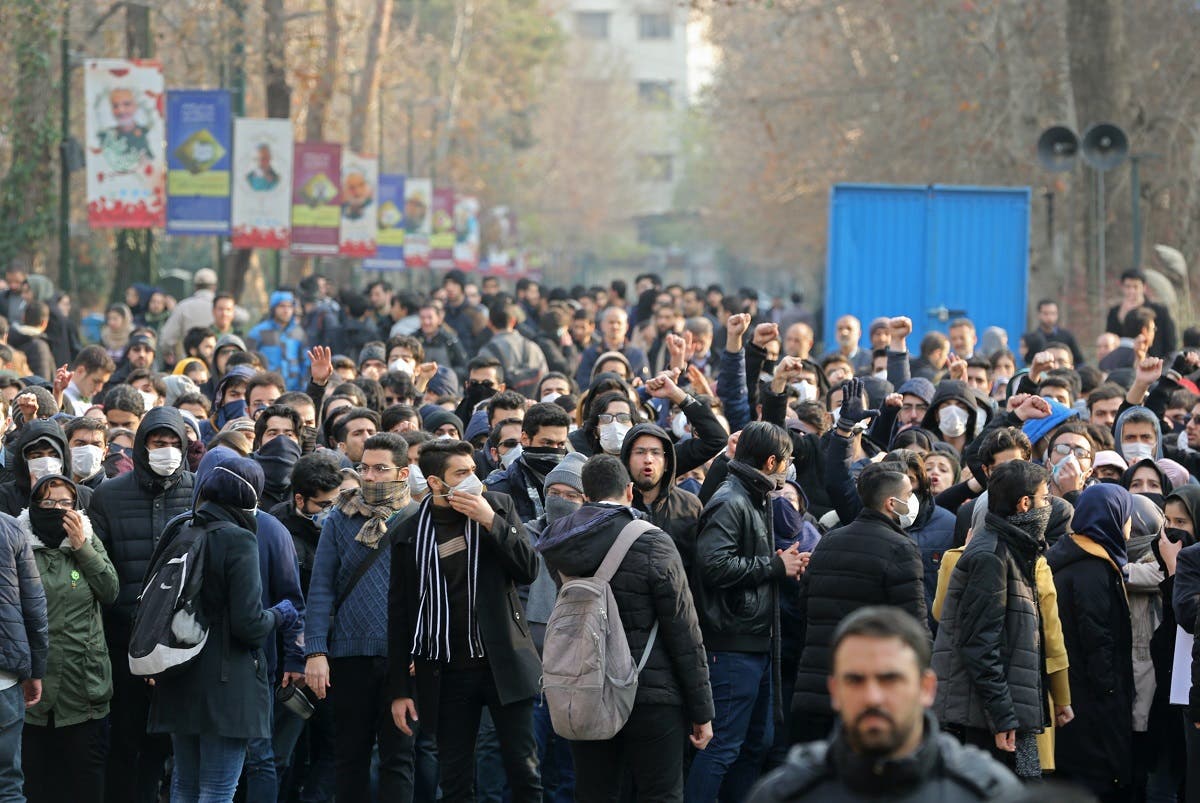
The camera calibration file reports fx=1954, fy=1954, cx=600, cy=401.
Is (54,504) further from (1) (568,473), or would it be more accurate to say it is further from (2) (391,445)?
(1) (568,473)

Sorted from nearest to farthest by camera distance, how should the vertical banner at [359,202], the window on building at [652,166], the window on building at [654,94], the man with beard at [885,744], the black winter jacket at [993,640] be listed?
the man with beard at [885,744] < the black winter jacket at [993,640] < the vertical banner at [359,202] < the window on building at [652,166] < the window on building at [654,94]

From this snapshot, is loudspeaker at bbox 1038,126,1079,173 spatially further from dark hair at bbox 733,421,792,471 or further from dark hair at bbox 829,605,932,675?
dark hair at bbox 829,605,932,675

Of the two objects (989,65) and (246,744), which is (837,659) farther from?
(989,65)

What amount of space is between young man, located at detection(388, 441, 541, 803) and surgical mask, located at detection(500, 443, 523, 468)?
5.89 ft

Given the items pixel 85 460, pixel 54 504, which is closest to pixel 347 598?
pixel 54 504

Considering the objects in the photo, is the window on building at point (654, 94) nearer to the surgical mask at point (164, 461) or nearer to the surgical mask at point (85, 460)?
the surgical mask at point (85, 460)

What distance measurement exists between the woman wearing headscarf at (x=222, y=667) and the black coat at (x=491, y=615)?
20.7 inches

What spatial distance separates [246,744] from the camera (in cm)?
759

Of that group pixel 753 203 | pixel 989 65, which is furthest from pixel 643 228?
pixel 989 65

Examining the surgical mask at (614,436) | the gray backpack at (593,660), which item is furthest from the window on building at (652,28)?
the gray backpack at (593,660)

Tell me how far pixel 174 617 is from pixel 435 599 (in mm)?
973

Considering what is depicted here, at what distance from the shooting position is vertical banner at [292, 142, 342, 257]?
27062 millimetres

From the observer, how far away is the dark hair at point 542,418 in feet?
28.1

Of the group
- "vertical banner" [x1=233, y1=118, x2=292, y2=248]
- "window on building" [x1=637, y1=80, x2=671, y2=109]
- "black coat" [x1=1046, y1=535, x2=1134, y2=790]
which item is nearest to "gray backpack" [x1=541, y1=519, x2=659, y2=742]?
"black coat" [x1=1046, y1=535, x2=1134, y2=790]
